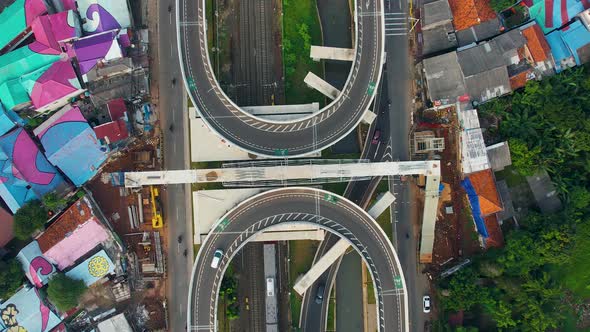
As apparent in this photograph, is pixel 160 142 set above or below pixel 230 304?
above

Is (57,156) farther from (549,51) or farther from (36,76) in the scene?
(549,51)

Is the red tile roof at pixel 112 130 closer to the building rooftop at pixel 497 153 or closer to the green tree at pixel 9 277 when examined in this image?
the green tree at pixel 9 277

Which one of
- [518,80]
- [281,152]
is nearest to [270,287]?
[281,152]

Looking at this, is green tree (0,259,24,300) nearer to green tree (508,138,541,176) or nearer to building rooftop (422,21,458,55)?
building rooftop (422,21,458,55)

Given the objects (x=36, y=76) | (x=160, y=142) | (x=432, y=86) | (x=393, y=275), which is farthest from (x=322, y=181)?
(x=36, y=76)

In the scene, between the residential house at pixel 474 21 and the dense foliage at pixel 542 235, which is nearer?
the dense foliage at pixel 542 235

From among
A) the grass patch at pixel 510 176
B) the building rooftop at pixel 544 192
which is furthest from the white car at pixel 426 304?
the building rooftop at pixel 544 192
